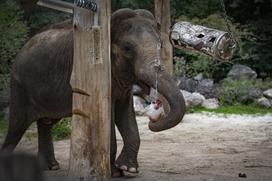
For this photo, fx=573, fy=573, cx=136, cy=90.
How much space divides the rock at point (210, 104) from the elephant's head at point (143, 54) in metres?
7.16

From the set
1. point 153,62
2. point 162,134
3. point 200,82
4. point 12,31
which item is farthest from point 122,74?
point 200,82

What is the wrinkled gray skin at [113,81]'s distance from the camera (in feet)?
16.4

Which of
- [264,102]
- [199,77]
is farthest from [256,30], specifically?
[264,102]

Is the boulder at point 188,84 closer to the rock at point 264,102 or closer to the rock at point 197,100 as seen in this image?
the rock at point 197,100

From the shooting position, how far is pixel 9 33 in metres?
11.9

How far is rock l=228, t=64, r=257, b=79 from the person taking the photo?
1473cm

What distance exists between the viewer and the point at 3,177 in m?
0.86

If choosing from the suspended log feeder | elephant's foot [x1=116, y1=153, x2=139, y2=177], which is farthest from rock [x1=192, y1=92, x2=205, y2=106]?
the suspended log feeder

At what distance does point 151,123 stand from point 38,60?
171cm

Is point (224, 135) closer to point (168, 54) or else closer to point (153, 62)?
point (168, 54)

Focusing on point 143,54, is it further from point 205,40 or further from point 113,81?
point 205,40

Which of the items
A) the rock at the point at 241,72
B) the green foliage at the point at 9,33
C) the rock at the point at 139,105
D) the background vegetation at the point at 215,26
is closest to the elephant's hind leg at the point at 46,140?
the rock at the point at 139,105

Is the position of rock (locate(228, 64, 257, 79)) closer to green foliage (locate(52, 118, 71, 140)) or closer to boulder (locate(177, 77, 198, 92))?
boulder (locate(177, 77, 198, 92))

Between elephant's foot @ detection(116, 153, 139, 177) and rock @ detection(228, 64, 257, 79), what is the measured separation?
9.64 m
